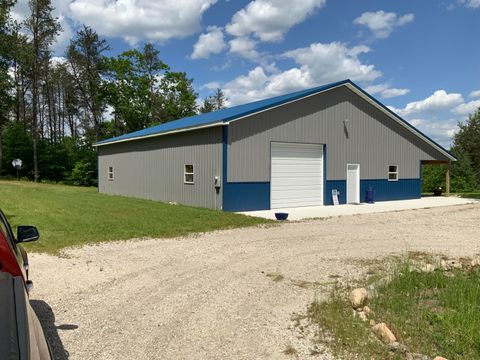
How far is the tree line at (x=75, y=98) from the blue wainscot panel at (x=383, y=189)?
24038 mm

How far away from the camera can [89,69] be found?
44.0m

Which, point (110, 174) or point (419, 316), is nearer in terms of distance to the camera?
point (419, 316)

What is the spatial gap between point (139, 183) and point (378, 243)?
50.2 ft

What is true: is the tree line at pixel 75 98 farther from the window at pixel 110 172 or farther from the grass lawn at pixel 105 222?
the grass lawn at pixel 105 222

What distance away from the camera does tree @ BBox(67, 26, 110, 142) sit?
1706 inches

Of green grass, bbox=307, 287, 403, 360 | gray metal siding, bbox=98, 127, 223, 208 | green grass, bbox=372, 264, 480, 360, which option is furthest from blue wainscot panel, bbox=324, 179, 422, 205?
green grass, bbox=307, 287, 403, 360

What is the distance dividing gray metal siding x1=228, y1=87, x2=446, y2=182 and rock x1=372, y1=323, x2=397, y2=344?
11714 mm

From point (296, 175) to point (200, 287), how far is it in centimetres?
1248

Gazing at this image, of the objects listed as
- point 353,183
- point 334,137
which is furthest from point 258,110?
point 353,183

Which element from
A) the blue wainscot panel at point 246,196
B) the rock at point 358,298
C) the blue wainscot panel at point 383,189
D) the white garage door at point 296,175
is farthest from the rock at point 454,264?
the blue wainscot panel at point 383,189

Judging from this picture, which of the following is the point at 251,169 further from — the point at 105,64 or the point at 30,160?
the point at 105,64

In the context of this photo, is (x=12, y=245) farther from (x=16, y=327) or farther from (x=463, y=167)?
(x=463, y=167)

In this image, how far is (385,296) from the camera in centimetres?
512

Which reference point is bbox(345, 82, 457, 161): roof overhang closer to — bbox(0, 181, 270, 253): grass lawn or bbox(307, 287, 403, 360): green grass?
bbox(0, 181, 270, 253): grass lawn
